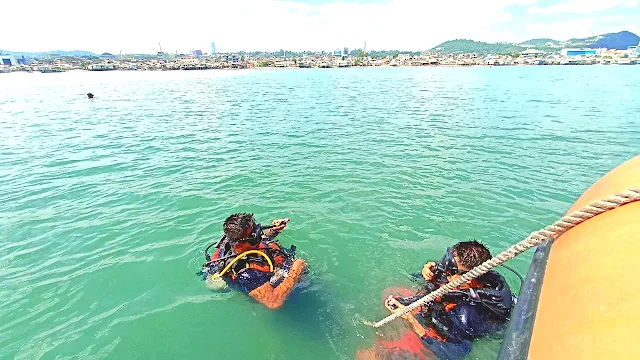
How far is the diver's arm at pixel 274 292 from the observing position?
508 cm

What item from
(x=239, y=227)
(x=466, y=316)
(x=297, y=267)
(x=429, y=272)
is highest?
(x=239, y=227)

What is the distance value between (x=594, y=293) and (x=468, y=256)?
2.42 meters

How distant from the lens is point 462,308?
3861 millimetres

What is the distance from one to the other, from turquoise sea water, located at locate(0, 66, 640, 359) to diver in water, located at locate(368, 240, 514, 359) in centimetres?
77

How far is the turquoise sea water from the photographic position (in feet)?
17.2

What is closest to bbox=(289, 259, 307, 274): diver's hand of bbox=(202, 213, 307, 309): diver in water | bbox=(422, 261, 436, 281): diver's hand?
bbox=(202, 213, 307, 309): diver in water

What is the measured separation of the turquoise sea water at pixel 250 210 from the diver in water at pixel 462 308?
2.53 feet

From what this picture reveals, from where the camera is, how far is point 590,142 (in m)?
Answer: 14.7

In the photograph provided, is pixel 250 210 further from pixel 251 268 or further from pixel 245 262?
pixel 251 268

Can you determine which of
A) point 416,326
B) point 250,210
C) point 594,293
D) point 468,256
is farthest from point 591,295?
point 250,210

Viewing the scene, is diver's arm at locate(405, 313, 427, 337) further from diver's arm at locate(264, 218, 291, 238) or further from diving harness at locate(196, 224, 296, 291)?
diver's arm at locate(264, 218, 291, 238)

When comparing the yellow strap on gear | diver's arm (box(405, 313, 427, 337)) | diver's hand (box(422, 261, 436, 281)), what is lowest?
diver's arm (box(405, 313, 427, 337))

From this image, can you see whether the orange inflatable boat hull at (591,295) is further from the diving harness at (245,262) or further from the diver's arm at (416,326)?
the diving harness at (245,262)

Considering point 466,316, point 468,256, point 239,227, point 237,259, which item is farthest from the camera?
point 239,227
